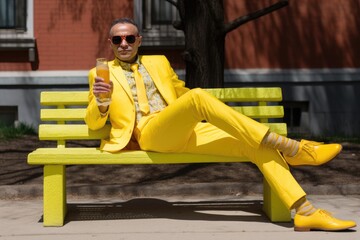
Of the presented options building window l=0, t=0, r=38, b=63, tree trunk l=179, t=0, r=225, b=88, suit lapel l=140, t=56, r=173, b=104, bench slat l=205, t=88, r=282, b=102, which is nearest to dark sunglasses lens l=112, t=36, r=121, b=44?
suit lapel l=140, t=56, r=173, b=104

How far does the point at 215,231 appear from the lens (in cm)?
521

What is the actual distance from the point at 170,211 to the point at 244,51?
6.70 m

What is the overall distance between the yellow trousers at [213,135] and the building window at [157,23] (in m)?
6.70

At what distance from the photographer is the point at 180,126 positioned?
5246mm

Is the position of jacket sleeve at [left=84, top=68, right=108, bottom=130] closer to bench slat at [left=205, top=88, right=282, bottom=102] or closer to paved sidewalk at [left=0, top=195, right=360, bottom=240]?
paved sidewalk at [left=0, top=195, right=360, bottom=240]

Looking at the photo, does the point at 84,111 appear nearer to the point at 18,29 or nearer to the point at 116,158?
the point at 116,158

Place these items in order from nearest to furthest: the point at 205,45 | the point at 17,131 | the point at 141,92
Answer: the point at 141,92
the point at 205,45
the point at 17,131

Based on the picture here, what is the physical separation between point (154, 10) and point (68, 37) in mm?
1580

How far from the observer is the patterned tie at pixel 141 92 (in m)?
5.61

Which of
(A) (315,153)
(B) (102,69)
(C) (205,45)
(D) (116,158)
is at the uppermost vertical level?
(C) (205,45)

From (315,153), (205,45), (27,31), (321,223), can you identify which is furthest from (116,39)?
(27,31)

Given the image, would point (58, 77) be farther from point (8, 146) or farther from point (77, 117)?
point (77, 117)

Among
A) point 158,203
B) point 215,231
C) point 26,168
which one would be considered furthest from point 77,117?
point 26,168

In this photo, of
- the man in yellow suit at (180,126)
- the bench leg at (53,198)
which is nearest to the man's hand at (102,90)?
the man in yellow suit at (180,126)
